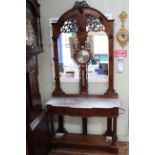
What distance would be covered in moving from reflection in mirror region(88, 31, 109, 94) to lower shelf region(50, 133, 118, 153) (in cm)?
60

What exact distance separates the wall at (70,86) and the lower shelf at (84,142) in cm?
12

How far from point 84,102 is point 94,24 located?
3.03 feet

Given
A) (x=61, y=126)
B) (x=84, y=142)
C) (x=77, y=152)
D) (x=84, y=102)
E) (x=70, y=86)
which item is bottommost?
(x=77, y=152)

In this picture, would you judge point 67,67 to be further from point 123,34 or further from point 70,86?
point 123,34

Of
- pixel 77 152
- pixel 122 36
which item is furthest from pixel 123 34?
pixel 77 152

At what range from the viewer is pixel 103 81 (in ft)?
8.34

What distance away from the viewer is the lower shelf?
8.00 feet

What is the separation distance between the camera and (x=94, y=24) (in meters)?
2.35

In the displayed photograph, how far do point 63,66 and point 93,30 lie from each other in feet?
1.93

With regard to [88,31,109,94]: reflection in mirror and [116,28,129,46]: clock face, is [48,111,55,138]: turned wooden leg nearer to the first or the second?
[88,31,109,94]: reflection in mirror

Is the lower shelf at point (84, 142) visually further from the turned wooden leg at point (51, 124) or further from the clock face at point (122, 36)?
the clock face at point (122, 36)

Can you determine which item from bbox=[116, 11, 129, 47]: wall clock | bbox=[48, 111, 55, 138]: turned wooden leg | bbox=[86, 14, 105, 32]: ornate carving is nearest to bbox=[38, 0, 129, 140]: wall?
bbox=[116, 11, 129, 47]: wall clock

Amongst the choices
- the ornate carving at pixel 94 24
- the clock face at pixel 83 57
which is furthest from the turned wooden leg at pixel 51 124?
the ornate carving at pixel 94 24
